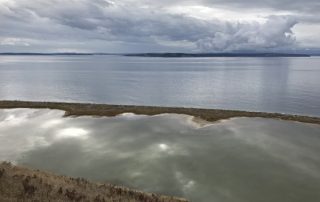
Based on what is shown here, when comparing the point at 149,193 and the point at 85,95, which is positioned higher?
the point at 149,193

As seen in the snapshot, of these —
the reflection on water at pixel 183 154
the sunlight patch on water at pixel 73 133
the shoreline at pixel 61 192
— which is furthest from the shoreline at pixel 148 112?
the shoreline at pixel 61 192

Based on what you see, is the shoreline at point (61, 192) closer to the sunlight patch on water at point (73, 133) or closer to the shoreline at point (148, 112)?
the sunlight patch on water at point (73, 133)

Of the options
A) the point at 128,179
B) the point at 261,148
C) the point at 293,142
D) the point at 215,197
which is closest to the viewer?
the point at 215,197

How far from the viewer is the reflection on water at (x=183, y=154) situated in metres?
28.7

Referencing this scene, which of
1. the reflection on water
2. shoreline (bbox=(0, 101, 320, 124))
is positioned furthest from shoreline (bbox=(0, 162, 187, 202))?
shoreline (bbox=(0, 101, 320, 124))

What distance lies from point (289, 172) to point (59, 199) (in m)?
20.4

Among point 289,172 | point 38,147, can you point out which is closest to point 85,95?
point 38,147

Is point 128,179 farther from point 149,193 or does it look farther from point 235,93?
point 235,93

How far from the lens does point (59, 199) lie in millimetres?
19484

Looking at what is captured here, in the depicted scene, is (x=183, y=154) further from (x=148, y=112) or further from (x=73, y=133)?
(x=148, y=112)

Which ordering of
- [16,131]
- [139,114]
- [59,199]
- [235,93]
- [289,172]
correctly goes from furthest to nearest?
[235,93], [139,114], [16,131], [289,172], [59,199]

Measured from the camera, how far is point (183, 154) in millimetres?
36625

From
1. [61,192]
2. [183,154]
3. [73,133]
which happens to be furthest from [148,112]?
[61,192]

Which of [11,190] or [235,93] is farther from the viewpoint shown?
[235,93]
